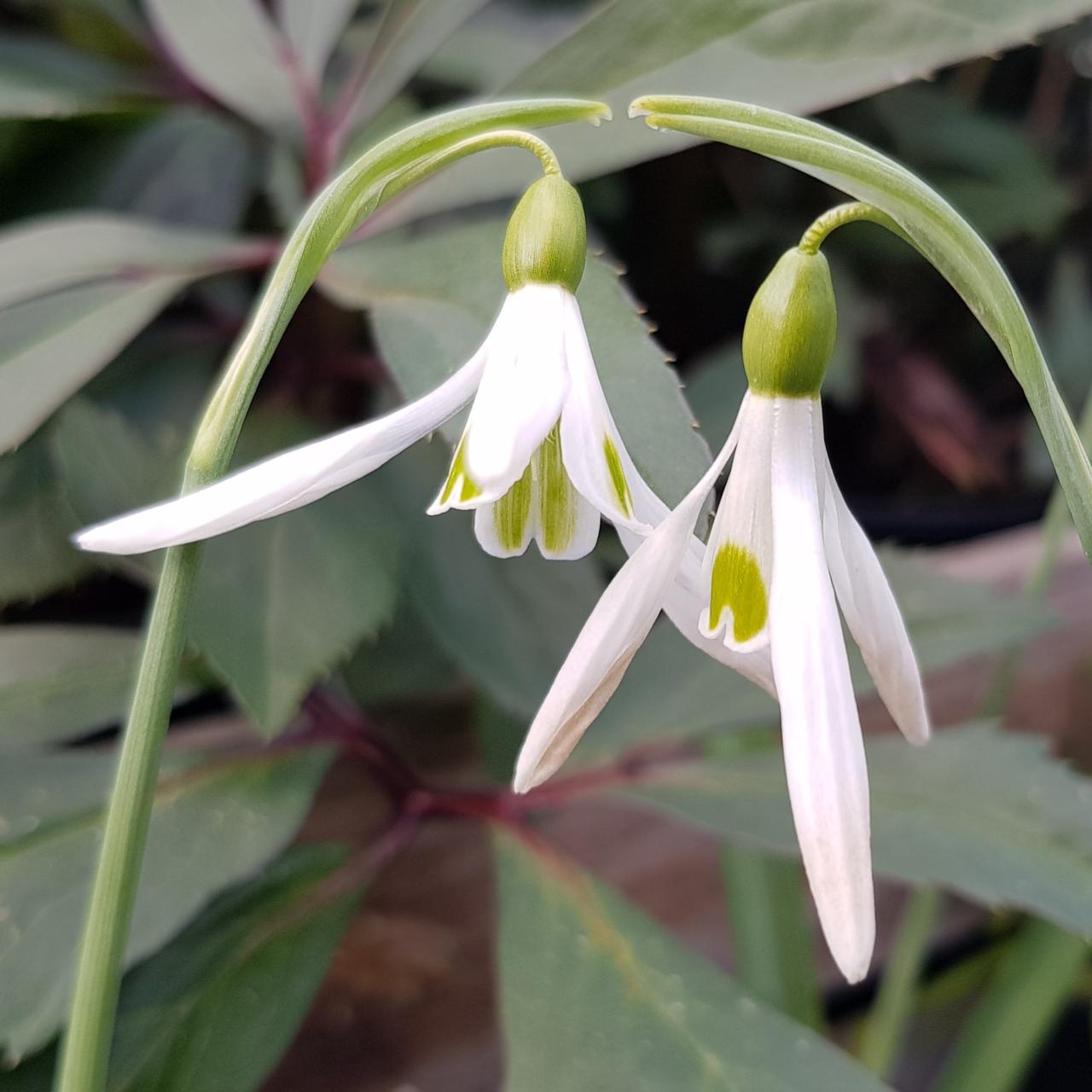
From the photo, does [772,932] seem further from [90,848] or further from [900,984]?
[90,848]

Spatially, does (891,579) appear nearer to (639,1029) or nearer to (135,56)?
(639,1029)

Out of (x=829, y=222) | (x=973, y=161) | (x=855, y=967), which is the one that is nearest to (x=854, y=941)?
(x=855, y=967)

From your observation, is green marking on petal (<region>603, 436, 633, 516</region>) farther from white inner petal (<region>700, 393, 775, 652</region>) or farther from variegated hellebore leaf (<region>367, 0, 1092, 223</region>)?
variegated hellebore leaf (<region>367, 0, 1092, 223</region>)

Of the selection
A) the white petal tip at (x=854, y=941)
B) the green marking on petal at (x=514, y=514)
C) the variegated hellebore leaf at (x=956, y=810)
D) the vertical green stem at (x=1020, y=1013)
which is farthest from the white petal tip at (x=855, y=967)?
the vertical green stem at (x=1020, y=1013)

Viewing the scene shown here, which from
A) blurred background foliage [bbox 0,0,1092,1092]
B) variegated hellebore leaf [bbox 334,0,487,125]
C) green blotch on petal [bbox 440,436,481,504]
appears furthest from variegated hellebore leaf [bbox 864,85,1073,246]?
green blotch on petal [bbox 440,436,481,504]

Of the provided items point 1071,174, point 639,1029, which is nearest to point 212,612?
point 639,1029

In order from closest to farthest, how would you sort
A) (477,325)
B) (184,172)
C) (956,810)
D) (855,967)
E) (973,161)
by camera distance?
(855,967), (477,325), (956,810), (184,172), (973,161)
